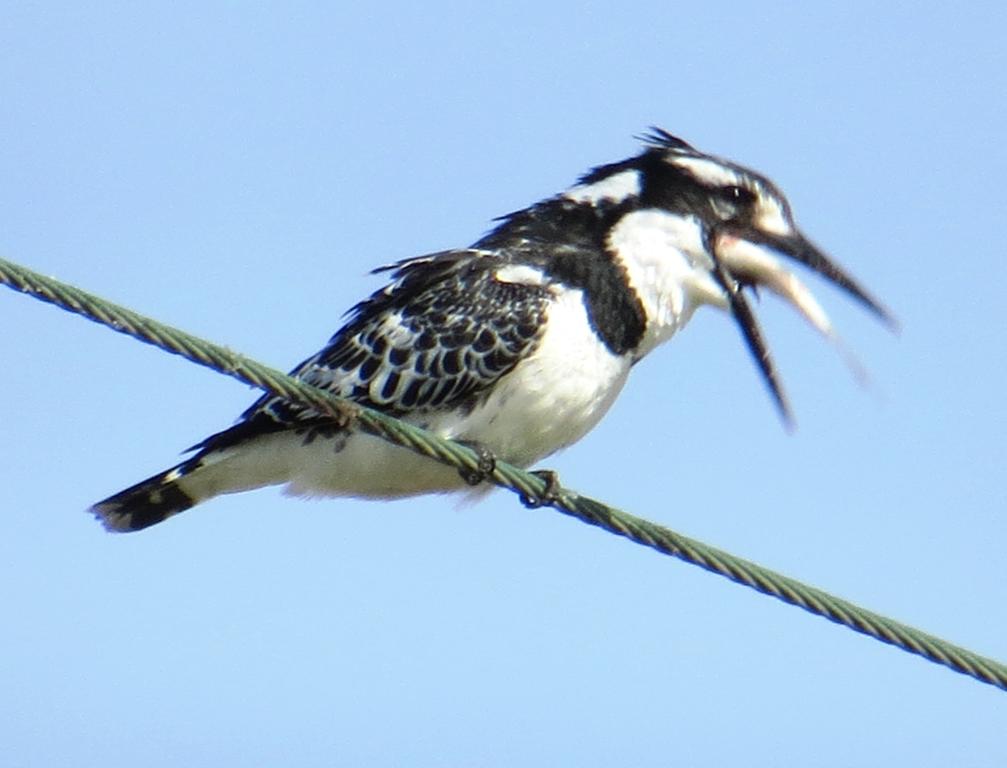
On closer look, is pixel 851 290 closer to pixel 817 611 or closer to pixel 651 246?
pixel 651 246

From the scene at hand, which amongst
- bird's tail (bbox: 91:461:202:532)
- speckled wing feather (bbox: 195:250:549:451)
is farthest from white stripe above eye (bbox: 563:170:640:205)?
bird's tail (bbox: 91:461:202:532)

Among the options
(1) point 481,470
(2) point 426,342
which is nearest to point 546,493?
(1) point 481,470

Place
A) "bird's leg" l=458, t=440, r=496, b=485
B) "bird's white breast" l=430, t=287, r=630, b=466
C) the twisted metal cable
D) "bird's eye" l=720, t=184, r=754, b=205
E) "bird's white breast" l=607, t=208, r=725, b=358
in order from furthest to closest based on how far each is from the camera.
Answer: "bird's eye" l=720, t=184, r=754, b=205 → "bird's white breast" l=607, t=208, r=725, b=358 → "bird's white breast" l=430, t=287, r=630, b=466 → "bird's leg" l=458, t=440, r=496, b=485 → the twisted metal cable

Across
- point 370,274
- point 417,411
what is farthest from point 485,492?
point 370,274

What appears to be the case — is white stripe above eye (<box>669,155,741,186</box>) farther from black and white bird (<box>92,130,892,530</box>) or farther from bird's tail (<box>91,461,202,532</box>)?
bird's tail (<box>91,461,202,532</box>)

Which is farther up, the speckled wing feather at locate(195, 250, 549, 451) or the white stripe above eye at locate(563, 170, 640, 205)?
the white stripe above eye at locate(563, 170, 640, 205)

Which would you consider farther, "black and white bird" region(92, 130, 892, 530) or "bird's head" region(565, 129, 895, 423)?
"bird's head" region(565, 129, 895, 423)

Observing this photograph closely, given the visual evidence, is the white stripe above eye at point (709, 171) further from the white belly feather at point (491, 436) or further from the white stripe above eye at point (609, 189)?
the white belly feather at point (491, 436)

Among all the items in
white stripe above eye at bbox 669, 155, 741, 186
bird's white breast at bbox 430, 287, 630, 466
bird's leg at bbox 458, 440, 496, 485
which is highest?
white stripe above eye at bbox 669, 155, 741, 186
